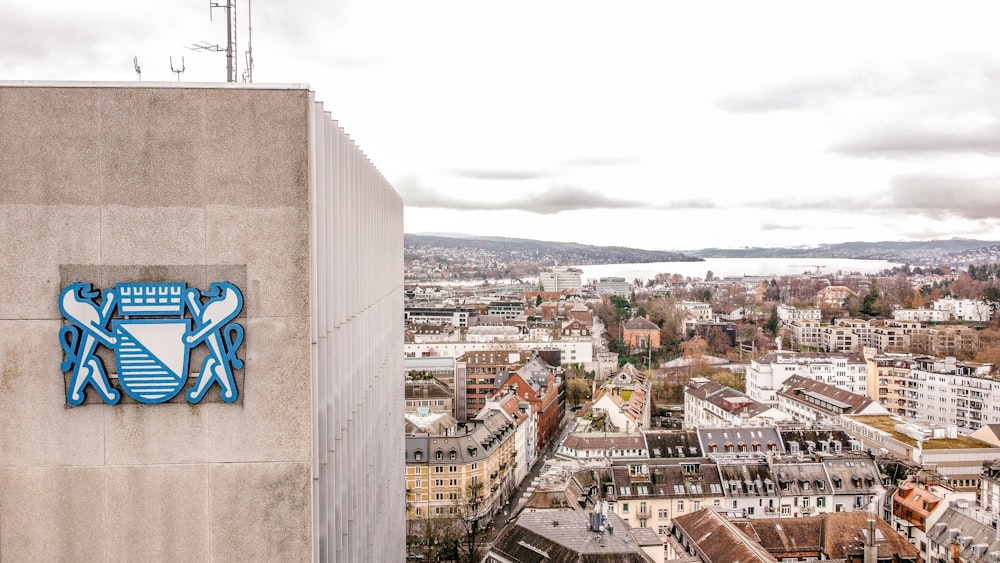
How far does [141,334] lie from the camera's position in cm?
855

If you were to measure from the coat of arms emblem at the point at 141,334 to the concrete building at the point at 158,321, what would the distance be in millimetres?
21

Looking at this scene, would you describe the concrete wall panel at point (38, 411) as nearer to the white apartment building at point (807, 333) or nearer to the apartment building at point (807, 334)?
the apartment building at point (807, 334)

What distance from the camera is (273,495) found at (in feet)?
29.7

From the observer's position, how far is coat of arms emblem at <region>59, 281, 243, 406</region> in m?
8.55

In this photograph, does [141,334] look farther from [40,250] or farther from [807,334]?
[807,334]

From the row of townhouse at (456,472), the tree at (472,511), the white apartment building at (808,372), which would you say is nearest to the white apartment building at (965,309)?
the white apartment building at (808,372)

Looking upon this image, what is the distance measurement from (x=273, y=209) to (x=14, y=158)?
2.67 metres

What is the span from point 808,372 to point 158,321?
90.6 meters

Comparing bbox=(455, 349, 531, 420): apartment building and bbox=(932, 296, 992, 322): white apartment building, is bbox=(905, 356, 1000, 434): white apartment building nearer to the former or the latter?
bbox=(455, 349, 531, 420): apartment building

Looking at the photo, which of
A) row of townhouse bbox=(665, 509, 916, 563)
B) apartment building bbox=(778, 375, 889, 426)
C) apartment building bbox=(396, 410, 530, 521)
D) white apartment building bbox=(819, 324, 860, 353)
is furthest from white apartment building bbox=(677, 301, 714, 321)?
row of townhouse bbox=(665, 509, 916, 563)

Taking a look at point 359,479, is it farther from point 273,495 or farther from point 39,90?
point 39,90

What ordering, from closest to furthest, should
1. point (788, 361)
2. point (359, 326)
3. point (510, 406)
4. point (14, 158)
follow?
point (14, 158) < point (359, 326) < point (510, 406) < point (788, 361)

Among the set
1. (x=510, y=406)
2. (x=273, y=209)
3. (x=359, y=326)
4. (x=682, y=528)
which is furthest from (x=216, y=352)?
(x=510, y=406)

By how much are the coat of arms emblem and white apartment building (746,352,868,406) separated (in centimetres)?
8761
